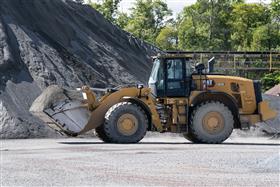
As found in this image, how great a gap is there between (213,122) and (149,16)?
2698 inches

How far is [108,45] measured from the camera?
41.8 meters

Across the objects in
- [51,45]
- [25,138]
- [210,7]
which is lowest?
[25,138]

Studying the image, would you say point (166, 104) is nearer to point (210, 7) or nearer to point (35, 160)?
point (35, 160)

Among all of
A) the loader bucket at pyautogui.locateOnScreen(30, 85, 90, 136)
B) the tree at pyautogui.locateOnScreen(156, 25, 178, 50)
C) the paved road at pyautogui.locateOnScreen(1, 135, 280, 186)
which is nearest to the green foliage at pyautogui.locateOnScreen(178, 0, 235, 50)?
the tree at pyautogui.locateOnScreen(156, 25, 178, 50)

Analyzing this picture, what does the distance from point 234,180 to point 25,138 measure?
14256mm

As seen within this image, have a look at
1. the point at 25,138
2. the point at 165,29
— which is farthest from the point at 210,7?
the point at 25,138

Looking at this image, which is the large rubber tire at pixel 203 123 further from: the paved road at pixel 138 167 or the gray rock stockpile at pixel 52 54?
the gray rock stockpile at pixel 52 54

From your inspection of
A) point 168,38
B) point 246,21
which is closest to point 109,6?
point 168,38

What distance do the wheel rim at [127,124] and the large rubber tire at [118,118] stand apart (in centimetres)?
4

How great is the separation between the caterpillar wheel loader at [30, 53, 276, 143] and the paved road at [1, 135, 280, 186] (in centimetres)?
288

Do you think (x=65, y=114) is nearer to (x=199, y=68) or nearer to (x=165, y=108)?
(x=165, y=108)

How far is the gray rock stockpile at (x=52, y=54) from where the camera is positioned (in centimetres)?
2870

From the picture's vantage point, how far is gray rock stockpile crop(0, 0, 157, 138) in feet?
94.2

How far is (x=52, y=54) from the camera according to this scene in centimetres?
3484
